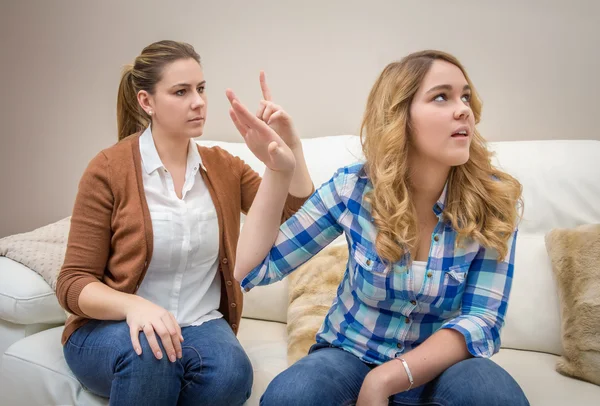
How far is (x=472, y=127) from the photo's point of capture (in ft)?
4.13

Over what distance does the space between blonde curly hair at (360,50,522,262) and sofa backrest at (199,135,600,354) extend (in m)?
0.51

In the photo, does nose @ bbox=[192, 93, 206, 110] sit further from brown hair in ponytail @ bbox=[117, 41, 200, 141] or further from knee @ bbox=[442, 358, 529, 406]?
knee @ bbox=[442, 358, 529, 406]

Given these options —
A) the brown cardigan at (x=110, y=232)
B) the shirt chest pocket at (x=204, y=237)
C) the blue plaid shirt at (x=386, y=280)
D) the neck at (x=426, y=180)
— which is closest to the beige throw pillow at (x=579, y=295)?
the blue plaid shirt at (x=386, y=280)

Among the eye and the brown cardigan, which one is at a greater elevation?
the eye

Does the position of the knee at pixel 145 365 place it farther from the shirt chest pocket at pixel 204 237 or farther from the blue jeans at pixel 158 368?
the shirt chest pocket at pixel 204 237

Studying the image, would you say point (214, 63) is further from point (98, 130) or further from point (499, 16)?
point (499, 16)

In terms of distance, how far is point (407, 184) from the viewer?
1.31 m

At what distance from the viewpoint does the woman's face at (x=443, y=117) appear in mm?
1219

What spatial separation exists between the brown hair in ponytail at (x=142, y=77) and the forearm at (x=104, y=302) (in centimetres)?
48

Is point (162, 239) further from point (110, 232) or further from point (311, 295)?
point (311, 295)

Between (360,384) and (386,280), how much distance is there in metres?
0.21

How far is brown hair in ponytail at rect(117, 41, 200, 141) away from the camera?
1558mm

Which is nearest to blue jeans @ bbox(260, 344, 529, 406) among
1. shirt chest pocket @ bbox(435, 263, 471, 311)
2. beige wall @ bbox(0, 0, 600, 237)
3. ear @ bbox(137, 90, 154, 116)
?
shirt chest pocket @ bbox(435, 263, 471, 311)

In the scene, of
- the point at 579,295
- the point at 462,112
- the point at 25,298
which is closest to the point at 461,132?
the point at 462,112
